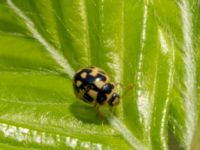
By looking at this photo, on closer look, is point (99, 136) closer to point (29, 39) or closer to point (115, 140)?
point (115, 140)

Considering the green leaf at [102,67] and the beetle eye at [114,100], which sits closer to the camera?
the green leaf at [102,67]

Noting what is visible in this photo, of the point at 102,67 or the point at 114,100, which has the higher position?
the point at 102,67

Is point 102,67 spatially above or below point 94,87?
above

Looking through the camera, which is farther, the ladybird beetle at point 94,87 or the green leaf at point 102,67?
the ladybird beetle at point 94,87

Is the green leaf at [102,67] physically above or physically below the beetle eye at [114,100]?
above
